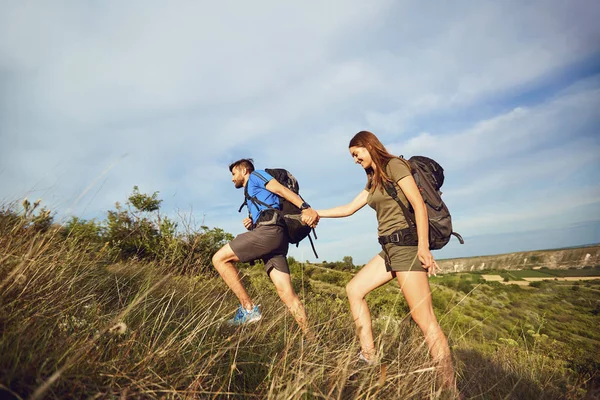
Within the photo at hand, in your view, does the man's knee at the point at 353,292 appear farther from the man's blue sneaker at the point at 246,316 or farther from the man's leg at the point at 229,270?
the man's leg at the point at 229,270

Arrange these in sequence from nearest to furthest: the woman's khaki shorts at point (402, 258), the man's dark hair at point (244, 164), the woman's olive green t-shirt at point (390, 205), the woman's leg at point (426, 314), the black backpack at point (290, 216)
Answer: the woman's leg at point (426, 314) → the woman's khaki shorts at point (402, 258) → the woman's olive green t-shirt at point (390, 205) → the black backpack at point (290, 216) → the man's dark hair at point (244, 164)

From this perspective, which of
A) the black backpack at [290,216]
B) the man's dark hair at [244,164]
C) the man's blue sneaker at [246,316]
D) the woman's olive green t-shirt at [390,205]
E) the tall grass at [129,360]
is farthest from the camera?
the man's dark hair at [244,164]

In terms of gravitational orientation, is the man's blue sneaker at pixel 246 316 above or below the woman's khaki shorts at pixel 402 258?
below

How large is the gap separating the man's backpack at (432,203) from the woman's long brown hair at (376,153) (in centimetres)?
9

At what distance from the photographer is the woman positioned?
7.64 ft

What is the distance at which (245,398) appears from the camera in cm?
178

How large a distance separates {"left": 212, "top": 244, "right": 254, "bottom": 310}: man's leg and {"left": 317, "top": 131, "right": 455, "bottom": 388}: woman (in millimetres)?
1156

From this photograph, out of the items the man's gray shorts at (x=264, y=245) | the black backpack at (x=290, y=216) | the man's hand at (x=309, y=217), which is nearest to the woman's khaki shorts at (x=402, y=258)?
the man's hand at (x=309, y=217)

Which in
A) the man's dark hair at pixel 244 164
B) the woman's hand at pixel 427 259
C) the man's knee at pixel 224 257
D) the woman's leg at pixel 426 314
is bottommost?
the woman's leg at pixel 426 314

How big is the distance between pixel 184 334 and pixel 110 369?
2.26ft

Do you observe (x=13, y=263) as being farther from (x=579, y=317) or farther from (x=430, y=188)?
(x=579, y=317)

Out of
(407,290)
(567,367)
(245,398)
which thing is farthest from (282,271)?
(567,367)

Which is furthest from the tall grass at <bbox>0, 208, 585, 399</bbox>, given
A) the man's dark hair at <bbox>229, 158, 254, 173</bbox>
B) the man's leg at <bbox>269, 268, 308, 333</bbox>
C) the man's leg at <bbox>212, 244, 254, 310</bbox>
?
the man's dark hair at <bbox>229, 158, 254, 173</bbox>

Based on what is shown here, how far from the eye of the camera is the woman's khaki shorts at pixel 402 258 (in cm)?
241
